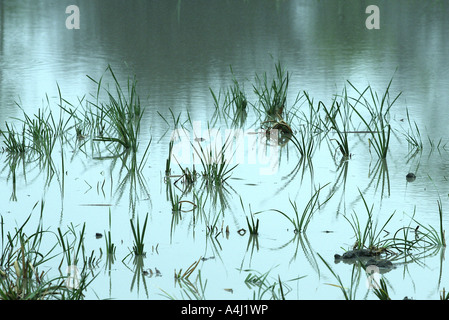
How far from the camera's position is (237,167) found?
16.5 feet

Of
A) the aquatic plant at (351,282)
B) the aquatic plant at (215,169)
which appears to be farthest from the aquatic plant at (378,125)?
the aquatic plant at (351,282)

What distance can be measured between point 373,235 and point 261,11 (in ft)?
33.0

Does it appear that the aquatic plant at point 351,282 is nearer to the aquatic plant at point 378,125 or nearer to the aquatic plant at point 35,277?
the aquatic plant at point 35,277

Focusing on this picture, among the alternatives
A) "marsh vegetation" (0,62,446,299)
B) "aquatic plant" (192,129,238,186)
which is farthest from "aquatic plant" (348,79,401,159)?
"aquatic plant" (192,129,238,186)

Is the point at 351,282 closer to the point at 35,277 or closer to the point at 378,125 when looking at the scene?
the point at 35,277

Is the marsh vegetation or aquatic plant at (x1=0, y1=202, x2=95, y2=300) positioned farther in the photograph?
the marsh vegetation

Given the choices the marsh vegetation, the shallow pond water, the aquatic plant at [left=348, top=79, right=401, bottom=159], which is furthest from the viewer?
the aquatic plant at [left=348, top=79, right=401, bottom=159]

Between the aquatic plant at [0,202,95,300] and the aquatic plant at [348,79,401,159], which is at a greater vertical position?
the aquatic plant at [348,79,401,159]

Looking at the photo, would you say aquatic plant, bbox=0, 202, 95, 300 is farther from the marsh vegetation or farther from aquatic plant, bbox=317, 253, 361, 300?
aquatic plant, bbox=317, 253, 361, 300

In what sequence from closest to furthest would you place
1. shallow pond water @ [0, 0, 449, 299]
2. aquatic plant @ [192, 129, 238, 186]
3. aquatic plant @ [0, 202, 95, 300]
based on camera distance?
aquatic plant @ [0, 202, 95, 300] < shallow pond water @ [0, 0, 449, 299] < aquatic plant @ [192, 129, 238, 186]

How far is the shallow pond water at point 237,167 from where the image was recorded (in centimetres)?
340

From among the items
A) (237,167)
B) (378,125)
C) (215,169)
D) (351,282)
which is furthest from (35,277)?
(378,125)

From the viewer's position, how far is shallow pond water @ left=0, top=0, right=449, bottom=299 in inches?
134

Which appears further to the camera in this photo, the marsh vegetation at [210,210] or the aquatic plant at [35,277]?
the marsh vegetation at [210,210]
